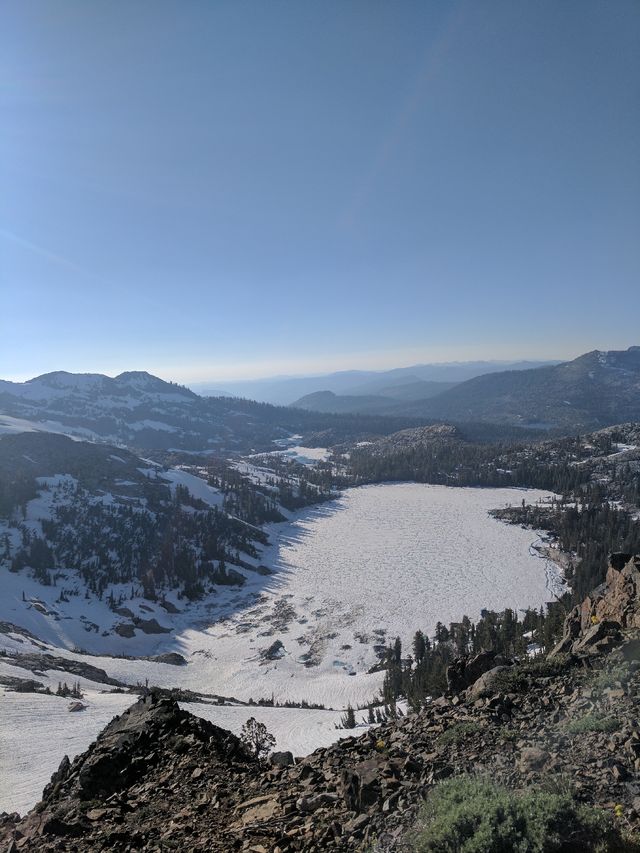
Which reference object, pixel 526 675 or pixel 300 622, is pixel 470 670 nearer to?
pixel 526 675

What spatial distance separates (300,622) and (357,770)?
229ft

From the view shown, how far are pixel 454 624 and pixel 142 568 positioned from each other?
61.0 metres

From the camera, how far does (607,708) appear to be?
408 inches

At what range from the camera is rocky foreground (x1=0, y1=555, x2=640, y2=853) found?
8180 millimetres

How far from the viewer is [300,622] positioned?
74.8 m

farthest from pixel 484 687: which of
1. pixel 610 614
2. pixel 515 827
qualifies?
pixel 610 614

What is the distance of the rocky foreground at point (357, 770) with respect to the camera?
8.18 m

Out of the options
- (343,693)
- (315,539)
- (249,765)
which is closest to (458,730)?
(249,765)

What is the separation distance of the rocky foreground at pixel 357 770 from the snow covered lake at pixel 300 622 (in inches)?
514

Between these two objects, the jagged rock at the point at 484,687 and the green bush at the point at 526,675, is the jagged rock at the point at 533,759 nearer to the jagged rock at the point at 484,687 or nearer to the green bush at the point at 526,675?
the green bush at the point at 526,675

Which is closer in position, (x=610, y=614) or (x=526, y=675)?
(x=526, y=675)

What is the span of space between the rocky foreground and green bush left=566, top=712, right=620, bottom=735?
0.08 feet

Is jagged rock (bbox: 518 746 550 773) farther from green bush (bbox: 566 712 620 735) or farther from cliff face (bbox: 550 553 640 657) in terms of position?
cliff face (bbox: 550 553 640 657)

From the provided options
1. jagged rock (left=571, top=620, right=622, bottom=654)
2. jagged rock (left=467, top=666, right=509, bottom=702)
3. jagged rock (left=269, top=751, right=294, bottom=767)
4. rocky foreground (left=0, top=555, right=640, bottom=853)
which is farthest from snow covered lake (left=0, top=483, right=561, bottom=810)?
jagged rock (left=571, top=620, right=622, bottom=654)
